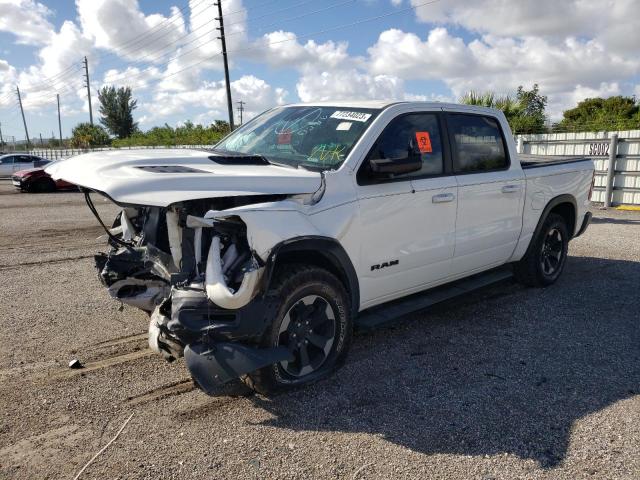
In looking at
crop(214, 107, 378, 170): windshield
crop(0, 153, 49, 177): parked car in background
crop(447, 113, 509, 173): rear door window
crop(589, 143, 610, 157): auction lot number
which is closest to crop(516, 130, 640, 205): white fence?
crop(589, 143, 610, 157): auction lot number

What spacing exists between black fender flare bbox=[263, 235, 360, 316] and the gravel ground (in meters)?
0.65

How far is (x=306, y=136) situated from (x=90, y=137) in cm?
6697

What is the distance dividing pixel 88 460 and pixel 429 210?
9.81 feet

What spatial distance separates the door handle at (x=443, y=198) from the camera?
4359mm

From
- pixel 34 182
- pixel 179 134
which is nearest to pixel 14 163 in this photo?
pixel 34 182

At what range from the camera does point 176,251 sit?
3.43 meters

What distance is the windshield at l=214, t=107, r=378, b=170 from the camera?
13.3 feet

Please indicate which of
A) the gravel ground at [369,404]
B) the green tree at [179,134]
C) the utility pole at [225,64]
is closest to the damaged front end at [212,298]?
the gravel ground at [369,404]

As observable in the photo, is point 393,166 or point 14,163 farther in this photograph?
point 14,163

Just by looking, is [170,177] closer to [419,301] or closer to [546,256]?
[419,301]

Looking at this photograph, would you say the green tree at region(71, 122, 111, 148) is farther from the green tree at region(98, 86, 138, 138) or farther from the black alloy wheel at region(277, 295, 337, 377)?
the black alloy wheel at region(277, 295, 337, 377)

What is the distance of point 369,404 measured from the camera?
11.5 ft

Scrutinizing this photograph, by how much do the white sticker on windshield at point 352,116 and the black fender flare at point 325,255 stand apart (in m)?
1.15

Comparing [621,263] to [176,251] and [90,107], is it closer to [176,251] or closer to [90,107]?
[176,251]
